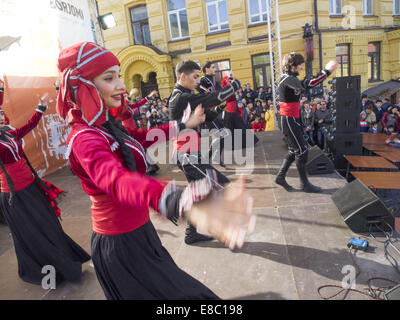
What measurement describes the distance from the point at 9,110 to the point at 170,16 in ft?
35.8

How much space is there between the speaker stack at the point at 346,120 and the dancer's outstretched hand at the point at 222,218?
5.87 metres

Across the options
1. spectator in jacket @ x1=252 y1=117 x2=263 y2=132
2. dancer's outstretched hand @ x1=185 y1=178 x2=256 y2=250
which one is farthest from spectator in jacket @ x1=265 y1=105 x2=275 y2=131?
dancer's outstretched hand @ x1=185 y1=178 x2=256 y2=250

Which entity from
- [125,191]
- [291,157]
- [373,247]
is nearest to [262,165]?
[291,157]

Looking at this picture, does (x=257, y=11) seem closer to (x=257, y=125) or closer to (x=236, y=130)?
(x=257, y=125)

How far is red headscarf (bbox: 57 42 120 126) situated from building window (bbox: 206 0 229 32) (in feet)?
46.2

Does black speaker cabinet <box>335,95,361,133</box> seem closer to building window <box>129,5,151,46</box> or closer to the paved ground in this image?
the paved ground

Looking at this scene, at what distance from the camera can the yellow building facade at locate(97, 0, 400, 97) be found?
1276 centimetres

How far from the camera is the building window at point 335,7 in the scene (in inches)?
518

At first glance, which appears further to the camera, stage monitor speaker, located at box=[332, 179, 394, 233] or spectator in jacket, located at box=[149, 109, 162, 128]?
spectator in jacket, located at box=[149, 109, 162, 128]

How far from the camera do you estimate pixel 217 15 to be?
1395 centimetres

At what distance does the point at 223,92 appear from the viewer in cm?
289

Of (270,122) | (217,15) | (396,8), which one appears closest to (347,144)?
(270,122)

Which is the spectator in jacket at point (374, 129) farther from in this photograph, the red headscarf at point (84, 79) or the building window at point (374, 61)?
the red headscarf at point (84, 79)

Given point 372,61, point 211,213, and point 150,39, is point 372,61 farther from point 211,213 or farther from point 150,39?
point 211,213
